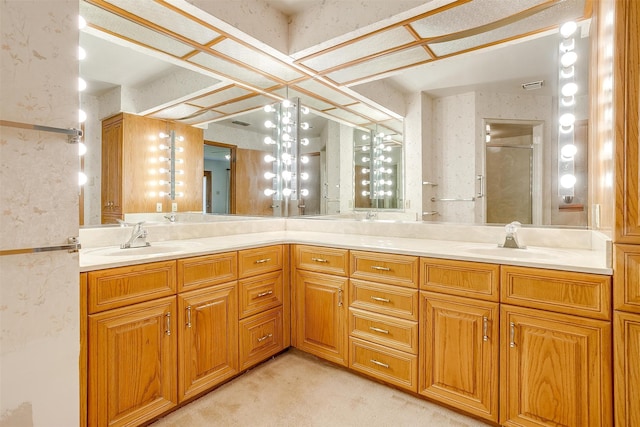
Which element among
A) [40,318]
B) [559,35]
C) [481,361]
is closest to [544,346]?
[481,361]

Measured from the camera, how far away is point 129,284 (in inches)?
58.3

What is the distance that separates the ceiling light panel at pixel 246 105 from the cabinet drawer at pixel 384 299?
69.2 inches

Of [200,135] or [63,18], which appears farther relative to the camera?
[200,135]

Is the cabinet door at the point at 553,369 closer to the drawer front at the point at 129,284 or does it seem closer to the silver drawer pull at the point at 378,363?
the silver drawer pull at the point at 378,363

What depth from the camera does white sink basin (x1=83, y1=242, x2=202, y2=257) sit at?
1738 mm

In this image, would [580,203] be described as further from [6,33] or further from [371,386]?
[6,33]

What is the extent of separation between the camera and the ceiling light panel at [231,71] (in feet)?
7.75

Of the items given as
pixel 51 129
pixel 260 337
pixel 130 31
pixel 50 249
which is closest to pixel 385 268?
pixel 260 337

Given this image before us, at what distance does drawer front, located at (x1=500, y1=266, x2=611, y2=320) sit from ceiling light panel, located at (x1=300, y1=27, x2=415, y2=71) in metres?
1.63

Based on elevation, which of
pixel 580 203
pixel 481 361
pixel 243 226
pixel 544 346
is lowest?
pixel 481 361

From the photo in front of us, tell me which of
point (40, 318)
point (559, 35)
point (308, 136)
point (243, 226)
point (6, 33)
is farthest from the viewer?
point (308, 136)

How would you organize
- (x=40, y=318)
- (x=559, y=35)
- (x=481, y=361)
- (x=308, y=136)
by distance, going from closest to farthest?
(x=40, y=318) < (x=481, y=361) < (x=559, y=35) < (x=308, y=136)

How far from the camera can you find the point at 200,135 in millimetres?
2525

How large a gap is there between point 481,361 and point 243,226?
6.29 feet
